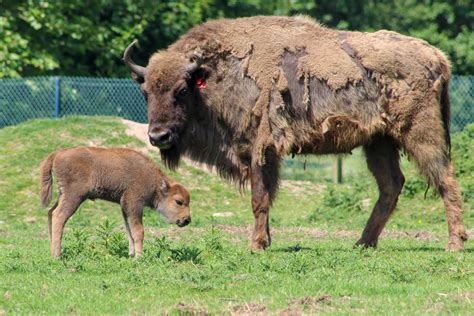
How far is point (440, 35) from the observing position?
3105 centimetres

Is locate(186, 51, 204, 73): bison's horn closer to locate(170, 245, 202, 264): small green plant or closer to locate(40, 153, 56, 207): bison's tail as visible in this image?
locate(40, 153, 56, 207): bison's tail

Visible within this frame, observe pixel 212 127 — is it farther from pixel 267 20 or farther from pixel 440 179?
pixel 440 179

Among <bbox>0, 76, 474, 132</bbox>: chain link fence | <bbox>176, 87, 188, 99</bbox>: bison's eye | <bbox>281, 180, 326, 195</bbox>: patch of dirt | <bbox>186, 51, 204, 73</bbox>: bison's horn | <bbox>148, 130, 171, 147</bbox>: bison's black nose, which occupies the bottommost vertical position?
<bbox>281, 180, 326, 195</bbox>: patch of dirt

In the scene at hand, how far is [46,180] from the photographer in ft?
37.9

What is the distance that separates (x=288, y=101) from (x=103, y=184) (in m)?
2.42

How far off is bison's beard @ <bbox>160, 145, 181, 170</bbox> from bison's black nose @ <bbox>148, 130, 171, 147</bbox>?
0.29m

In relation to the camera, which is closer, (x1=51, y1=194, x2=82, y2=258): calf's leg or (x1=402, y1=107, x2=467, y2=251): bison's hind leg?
(x1=51, y1=194, x2=82, y2=258): calf's leg

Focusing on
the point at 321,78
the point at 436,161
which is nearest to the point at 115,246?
the point at 321,78

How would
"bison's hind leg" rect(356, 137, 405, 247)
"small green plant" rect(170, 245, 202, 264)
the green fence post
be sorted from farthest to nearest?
the green fence post
"bison's hind leg" rect(356, 137, 405, 247)
"small green plant" rect(170, 245, 202, 264)

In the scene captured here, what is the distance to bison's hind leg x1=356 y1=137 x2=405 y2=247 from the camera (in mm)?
12773

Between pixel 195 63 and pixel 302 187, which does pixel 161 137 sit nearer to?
pixel 195 63

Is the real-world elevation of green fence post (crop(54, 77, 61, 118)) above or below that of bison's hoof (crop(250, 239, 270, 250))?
below

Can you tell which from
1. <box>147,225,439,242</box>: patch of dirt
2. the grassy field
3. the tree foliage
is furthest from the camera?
the tree foliage

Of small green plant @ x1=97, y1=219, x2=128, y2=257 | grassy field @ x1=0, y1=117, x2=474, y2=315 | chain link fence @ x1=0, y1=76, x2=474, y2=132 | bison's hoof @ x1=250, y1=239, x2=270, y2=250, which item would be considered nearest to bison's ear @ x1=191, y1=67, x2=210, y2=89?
grassy field @ x1=0, y1=117, x2=474, y2=315
